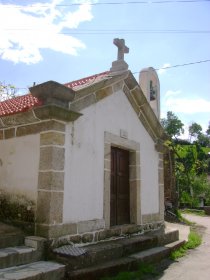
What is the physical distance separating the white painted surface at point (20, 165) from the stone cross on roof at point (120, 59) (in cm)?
309

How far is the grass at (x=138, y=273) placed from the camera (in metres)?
5.29

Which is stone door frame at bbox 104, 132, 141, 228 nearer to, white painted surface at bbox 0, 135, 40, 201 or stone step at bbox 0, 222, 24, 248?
white painted surface at bbox 0, 135, 40, 201

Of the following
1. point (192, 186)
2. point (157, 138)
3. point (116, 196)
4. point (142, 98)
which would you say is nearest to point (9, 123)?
point (116, 196)

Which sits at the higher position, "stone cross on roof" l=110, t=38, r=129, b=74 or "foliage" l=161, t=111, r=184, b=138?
"foliage" l=161, t=111, r=184, b=138

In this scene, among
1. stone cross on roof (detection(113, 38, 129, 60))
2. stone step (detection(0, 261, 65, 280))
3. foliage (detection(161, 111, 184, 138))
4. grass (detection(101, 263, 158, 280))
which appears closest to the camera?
stone step (detection(0, 261, 65, 280))

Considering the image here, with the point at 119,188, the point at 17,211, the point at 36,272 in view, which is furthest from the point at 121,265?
the point at 119,188

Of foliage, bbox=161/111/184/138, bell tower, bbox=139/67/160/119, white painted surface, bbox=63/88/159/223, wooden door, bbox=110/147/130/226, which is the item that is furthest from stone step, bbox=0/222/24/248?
foliage, bbox=161/111/184/138

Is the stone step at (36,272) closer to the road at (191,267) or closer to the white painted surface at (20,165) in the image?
the white painted surface at (20,165)

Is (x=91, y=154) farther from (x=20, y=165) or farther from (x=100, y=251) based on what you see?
(x=100, y=251)

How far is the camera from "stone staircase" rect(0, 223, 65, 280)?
166 inches

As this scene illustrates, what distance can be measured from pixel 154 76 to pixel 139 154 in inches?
142

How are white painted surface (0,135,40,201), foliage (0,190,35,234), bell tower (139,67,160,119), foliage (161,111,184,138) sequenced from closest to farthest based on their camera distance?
foliage (0,190,35,234)
white painted surface (0,135,40,201)
bell tower (139,67,160,119)
foliage (161,111,184,138)

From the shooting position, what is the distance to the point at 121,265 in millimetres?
5602

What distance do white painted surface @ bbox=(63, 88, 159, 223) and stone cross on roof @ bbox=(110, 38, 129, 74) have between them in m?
0.64
